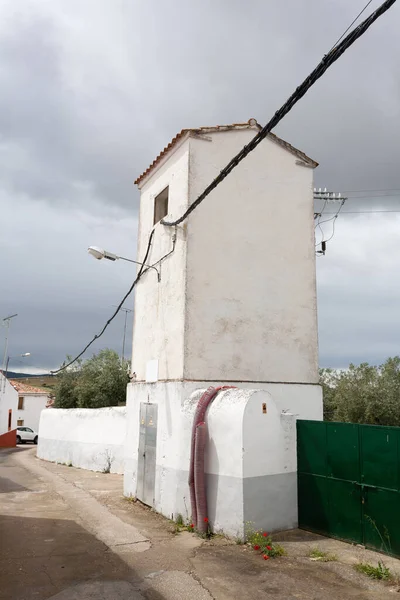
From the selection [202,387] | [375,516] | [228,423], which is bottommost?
[375,516]

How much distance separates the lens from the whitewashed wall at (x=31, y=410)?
4572 cm

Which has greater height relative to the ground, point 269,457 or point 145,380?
point 145,380

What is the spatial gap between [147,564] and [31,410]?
139ft

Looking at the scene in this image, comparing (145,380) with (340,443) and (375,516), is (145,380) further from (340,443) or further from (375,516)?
(375,516)

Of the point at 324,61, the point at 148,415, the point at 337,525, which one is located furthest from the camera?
the point at 148,415

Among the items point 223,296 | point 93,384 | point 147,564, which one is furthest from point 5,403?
point 147,564

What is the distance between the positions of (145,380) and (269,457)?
448 centimetres

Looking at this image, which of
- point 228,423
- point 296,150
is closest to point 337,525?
point 228,423

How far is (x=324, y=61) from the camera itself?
5469mm

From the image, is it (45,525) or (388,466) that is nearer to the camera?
(388,466)

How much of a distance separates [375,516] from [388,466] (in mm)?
924

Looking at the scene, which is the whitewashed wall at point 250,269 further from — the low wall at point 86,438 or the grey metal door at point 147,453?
the low wall at point 86,438

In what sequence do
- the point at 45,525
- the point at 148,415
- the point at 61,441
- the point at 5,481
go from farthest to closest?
the point at 61,441, the point at 5,481, the point at 148,415, the point at 45,525

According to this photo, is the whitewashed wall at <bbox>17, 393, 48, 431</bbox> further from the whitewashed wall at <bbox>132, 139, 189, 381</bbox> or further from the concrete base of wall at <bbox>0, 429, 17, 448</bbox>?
the whitewashed wall at <bbox>132, 139, 189, 381</bbox>
